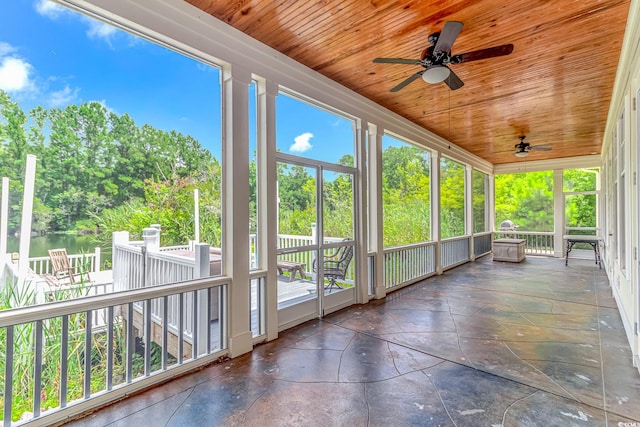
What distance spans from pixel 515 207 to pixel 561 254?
1.91m

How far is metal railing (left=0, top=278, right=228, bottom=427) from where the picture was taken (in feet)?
6.34

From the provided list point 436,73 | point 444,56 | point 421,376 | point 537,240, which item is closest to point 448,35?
point 444,56

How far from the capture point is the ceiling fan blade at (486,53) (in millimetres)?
2572

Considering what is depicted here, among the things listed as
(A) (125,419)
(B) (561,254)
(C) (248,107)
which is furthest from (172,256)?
(B) (561,254)

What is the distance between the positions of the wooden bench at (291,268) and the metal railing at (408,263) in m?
1.76

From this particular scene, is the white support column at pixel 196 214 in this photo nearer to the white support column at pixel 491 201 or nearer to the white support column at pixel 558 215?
the white support column at pixel 491 201

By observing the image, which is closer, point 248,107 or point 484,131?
point 248,107

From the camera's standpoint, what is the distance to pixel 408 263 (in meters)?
5.77

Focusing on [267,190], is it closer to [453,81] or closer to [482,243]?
[453,81]

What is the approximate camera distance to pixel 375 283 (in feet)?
16.1

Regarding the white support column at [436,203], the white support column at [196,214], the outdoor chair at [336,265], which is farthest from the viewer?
the white support column at [436,203]

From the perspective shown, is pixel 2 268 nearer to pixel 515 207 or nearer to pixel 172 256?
pixel 172 256

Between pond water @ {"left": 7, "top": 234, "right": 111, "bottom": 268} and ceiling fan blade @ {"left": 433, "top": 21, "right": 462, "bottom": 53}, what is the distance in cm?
305

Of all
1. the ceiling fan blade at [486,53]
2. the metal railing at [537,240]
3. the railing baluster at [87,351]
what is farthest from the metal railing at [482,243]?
the railing baluster at [87,351]
